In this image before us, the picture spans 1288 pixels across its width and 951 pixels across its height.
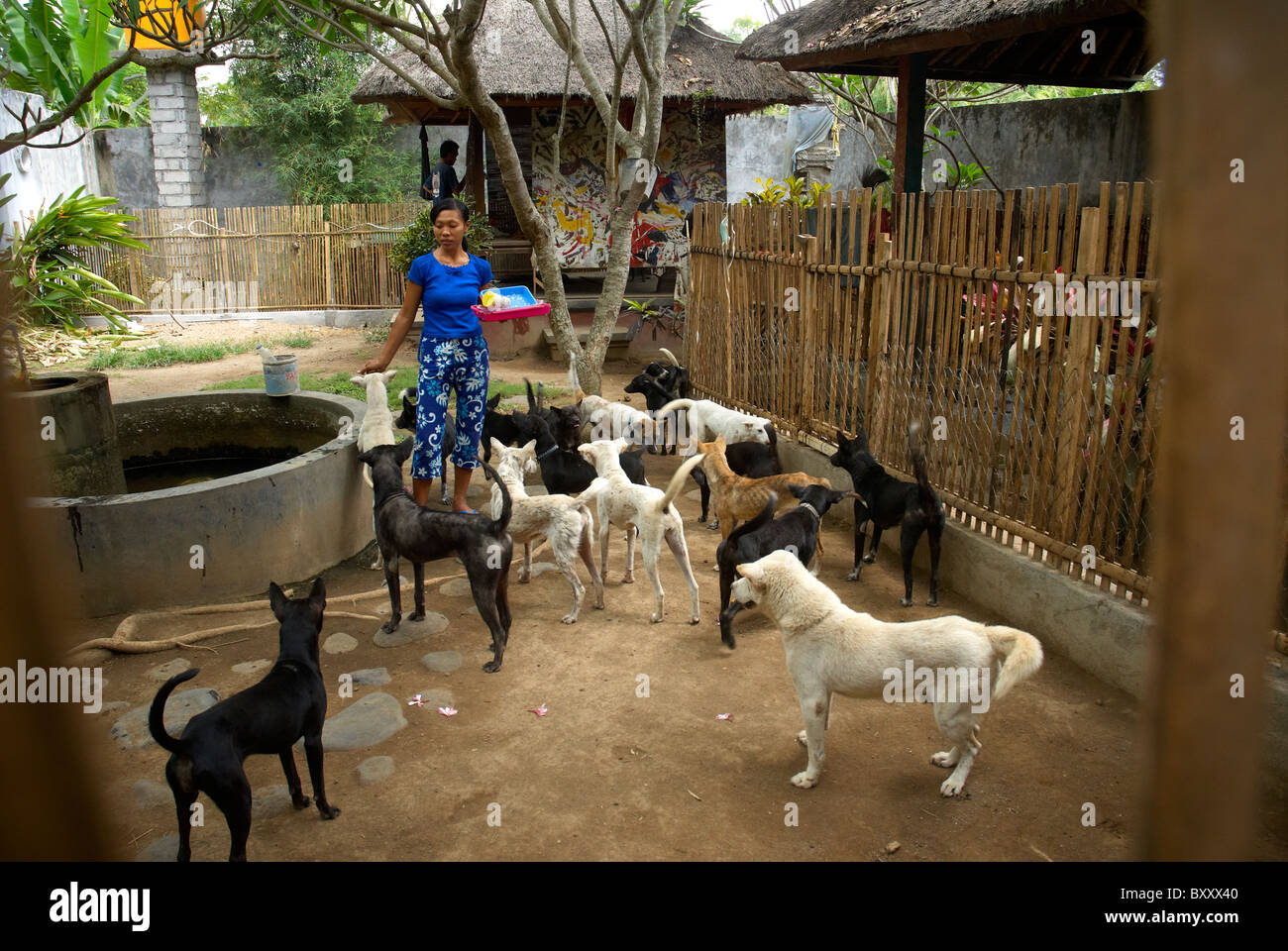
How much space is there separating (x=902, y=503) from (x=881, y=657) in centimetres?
217

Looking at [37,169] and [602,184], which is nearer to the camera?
[602,184]

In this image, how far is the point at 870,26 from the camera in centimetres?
863

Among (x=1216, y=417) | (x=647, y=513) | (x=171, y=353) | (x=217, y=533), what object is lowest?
(x=217, y=533)

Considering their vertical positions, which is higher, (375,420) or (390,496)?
(375,420)

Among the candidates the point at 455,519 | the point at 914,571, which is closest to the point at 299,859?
the point at 455,519

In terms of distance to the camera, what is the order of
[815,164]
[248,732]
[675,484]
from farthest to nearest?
[815,164], [675,484], [248,732]

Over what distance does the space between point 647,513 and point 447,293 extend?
201 centimetres

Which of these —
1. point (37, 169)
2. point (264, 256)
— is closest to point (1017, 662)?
point (264, 256)

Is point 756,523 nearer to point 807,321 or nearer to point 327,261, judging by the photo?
point 807,321

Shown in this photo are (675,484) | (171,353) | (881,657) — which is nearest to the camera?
(881,657)

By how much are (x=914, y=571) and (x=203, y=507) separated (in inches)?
184

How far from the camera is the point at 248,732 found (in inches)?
130

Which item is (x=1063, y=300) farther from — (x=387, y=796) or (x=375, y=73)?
(x=375, y=73)

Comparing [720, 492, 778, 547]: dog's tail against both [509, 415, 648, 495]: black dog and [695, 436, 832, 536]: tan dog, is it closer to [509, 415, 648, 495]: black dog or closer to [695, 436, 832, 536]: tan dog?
[695, 436, 832, 536]: tan dog
